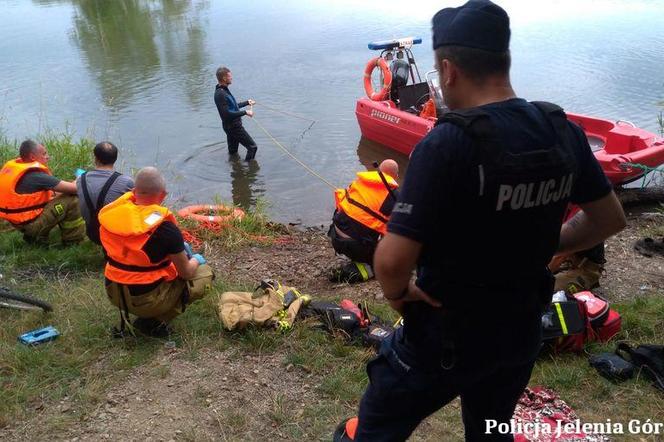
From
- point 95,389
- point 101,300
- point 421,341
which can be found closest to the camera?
point 421,341

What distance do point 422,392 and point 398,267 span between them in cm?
44

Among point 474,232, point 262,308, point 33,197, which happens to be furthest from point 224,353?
point 33,197

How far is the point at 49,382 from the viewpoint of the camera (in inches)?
136

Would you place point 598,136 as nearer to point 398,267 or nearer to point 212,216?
point 212,216

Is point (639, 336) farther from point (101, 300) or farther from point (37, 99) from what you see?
point (37, 99)

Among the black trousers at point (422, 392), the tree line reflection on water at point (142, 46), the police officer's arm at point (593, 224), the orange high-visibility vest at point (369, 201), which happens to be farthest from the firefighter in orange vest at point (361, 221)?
the tree line reflection on water at point (142, 46)

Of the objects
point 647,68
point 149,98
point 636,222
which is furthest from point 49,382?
point 647,68

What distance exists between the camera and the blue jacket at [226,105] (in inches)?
395

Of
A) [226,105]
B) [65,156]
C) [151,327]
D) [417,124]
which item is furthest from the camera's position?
[226,105]

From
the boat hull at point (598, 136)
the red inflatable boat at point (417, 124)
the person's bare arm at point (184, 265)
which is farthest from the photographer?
the red inflatable boat at point (417, 124)

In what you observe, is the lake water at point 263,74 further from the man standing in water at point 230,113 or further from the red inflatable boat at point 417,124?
the red inflatable boat at point 417,124

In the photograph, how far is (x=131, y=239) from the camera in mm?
3604

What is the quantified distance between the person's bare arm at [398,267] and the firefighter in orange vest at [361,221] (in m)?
3.66

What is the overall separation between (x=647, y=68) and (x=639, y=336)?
493 inches
